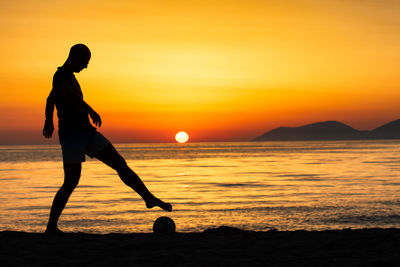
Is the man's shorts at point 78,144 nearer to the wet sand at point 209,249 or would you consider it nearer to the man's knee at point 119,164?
the man's knee at point 119,164

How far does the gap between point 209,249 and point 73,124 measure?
7.34 feet

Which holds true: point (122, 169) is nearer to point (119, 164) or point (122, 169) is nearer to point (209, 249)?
point (119, 164)

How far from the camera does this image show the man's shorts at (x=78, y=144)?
601 centimetres

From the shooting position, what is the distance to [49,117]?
6152 mm

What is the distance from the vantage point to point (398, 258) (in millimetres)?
4891

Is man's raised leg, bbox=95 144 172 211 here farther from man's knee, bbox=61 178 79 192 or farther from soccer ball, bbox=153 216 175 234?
soccer ball, bbox=153 216 175 234

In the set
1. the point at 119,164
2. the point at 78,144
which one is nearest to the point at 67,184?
the point at 78,144

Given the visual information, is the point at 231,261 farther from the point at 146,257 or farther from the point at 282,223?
the point at 282,223

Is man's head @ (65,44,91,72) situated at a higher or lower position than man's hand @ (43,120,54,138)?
higher

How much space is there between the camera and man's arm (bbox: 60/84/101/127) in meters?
6.00

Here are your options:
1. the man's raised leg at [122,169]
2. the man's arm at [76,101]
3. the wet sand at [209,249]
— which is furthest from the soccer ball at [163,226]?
the man's arm at [76,101]

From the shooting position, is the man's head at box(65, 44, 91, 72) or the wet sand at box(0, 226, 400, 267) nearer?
the wet sand at box(0, 226, 400, 267)

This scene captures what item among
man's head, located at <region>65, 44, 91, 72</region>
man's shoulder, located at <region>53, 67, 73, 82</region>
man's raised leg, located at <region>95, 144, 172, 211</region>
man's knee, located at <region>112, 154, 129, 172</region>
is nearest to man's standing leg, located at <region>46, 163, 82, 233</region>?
man's raised leg, located at <region>95, 144, 172, 211</region>

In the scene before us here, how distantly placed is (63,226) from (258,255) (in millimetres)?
13508
